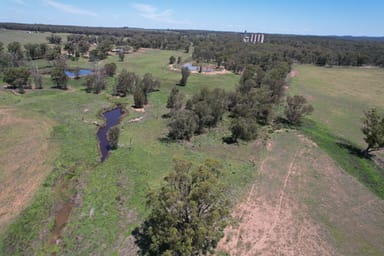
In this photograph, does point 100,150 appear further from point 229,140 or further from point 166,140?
point 229,140

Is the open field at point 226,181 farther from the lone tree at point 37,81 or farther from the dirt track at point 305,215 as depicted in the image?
the lone tree at point 37,81

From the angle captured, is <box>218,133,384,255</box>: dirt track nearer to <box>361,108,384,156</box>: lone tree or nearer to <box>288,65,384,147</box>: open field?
<box>361,108,384,156</box>: lone tree

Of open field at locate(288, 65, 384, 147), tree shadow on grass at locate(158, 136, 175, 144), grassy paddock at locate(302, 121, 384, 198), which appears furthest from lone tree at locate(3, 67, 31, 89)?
open field at locate(288, 65, 384, 147)

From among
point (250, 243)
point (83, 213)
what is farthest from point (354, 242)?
point (83, 213)

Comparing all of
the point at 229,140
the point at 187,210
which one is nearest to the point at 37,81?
the point at 229,140

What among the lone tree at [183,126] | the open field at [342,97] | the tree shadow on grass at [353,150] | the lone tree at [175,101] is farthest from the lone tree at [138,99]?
the tree shadow on grass at [353,150]

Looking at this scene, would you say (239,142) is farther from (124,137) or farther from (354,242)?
(354,242)
